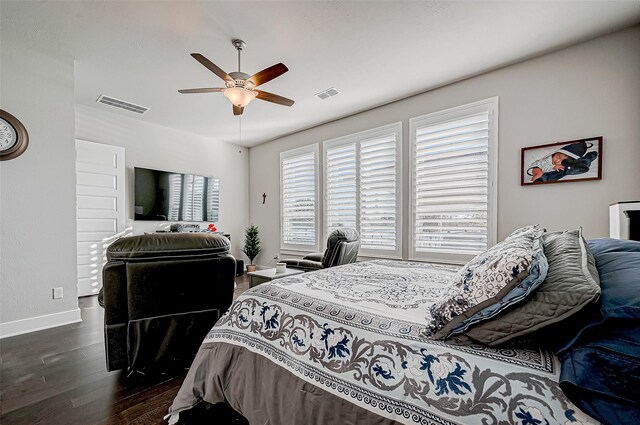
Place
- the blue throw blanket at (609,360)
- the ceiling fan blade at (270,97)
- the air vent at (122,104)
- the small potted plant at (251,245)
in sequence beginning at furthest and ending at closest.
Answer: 1. the small potted plant at (251,245)
2. the air vent at (122,104)
3. the ceiling fan blade at (270,97)
4. the blue throw blanket at (609,360)

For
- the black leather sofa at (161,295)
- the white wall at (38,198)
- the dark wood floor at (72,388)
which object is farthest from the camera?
the white wall at (38,198)

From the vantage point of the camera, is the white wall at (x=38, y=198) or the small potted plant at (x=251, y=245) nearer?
the white wall at (x=38, y=198)

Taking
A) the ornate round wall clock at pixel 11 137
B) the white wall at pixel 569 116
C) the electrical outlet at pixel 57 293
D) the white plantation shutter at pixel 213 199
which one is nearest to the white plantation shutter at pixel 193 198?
the white plantation shutter at pixel 213 199

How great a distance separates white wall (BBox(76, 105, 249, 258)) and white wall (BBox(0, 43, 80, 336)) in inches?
54.3

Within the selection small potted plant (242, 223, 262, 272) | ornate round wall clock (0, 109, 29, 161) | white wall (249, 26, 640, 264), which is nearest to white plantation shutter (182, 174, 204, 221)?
small potted plant (242, 223, 262, 272)

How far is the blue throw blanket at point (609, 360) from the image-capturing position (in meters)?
0.61

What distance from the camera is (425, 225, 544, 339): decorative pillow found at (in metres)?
0.83

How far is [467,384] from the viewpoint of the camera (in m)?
0.78

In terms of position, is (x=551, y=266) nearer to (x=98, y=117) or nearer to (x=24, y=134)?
(x=24, y=134)

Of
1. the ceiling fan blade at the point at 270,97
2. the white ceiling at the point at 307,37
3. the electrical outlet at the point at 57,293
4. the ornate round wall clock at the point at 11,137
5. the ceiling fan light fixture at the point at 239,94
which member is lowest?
the electrical outlet at the point at 57,293

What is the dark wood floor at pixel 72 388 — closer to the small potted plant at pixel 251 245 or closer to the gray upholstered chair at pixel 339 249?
the gray upholstered chair at pixel 339 249

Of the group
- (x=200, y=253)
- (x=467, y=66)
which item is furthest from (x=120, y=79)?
(x=467, y=66)

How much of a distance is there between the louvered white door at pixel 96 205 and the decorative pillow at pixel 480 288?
5.18 meters

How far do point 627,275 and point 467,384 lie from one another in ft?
1.80
